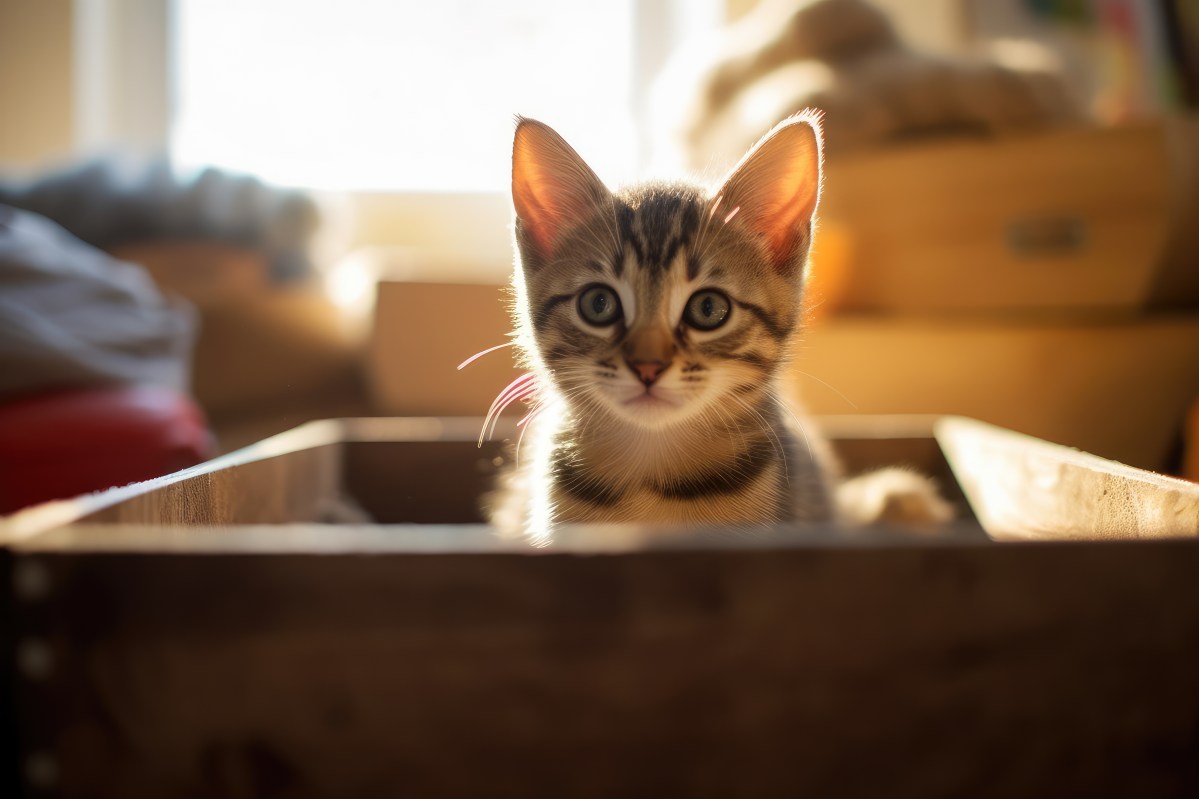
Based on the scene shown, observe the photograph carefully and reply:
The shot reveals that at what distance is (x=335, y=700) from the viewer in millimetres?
395

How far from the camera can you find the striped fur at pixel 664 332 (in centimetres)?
75

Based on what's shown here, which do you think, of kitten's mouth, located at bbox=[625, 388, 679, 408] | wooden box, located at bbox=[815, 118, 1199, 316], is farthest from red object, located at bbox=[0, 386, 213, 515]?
wooden box, located at bbox=[815, 118, 1199, 316]

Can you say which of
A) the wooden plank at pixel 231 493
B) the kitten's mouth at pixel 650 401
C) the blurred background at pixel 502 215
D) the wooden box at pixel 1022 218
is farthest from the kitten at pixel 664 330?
the wooden box at pixel 1022 218

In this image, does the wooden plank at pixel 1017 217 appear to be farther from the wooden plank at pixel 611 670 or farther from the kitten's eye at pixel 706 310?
the wooden plank at pixel 611 670

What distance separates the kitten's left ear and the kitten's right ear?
0.44ft

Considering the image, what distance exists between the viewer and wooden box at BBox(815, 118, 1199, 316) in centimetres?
167

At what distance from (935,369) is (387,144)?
5.98 ft

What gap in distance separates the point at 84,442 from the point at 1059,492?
4.04 feet

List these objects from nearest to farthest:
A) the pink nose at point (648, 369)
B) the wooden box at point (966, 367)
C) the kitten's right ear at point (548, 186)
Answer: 1. the pink nose at point (648, 369)
2. the kitten's right ear at point (548, 186)
3. the wooden box at point (966, 367)

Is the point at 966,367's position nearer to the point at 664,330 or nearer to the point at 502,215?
the point at 664,330

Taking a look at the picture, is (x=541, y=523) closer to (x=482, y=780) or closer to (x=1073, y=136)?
(x=482, y=780)

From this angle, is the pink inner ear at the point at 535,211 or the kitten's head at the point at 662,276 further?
the pink inner ear at the point at 535,211

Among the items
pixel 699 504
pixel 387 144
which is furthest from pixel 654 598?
pixel 387 144

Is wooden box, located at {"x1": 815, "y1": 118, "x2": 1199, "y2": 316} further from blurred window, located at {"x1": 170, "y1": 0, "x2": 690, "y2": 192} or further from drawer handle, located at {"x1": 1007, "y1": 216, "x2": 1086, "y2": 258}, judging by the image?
blurred window, located at {"x1": 170, "y1": 0, "x2": 690, "y2": 192}
